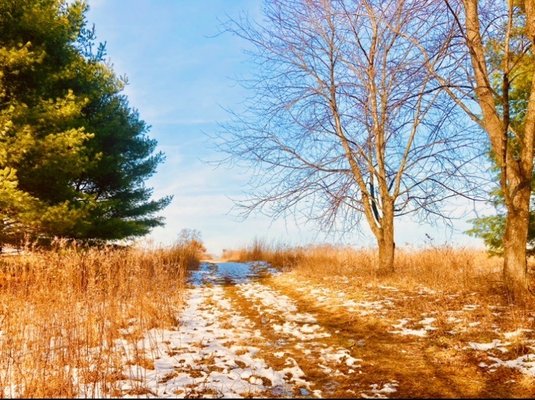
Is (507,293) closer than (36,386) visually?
No

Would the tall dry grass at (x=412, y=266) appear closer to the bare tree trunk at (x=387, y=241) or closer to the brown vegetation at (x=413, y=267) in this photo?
the brown vegetation at (x=413, y=267)

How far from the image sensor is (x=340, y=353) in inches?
192

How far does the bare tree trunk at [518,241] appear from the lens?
6898 mm

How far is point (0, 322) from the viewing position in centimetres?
558

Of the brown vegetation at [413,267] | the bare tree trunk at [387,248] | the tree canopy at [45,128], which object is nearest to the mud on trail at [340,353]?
the brown vegetation at [413,267]

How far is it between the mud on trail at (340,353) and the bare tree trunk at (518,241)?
3.28ft

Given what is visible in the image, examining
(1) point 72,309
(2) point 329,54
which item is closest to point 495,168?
(2) point 329,54

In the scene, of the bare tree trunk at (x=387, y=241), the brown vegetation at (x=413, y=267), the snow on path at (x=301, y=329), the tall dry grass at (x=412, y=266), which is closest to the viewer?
the snow on path at (x=301, y=329)

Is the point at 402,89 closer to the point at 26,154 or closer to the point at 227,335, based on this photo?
the point at 227,335

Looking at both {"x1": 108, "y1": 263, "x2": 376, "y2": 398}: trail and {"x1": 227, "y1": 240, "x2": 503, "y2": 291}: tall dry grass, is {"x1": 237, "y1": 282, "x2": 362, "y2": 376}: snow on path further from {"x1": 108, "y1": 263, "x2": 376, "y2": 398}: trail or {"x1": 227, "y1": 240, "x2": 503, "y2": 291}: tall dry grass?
{"x1": 227, "y1": 240, "x2": 503, "y2": 291}: tall dry grass

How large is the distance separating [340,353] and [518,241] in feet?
13.9

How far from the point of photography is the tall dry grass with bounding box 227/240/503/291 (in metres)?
8.72

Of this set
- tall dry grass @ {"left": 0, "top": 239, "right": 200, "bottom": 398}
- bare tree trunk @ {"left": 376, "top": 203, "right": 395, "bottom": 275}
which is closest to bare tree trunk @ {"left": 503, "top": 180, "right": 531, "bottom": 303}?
bare tree trunk @ {"left": 376, "top": 203, "right": 395, "bottom": 275}

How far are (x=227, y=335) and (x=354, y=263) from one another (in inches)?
342
